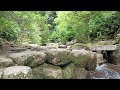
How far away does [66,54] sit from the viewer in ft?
25.7

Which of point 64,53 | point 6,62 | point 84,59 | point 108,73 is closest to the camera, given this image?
point 6,62

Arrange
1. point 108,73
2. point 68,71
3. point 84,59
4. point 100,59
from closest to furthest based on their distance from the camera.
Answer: point 68,71 < point 84,59 < point 108,73 < point 100,59

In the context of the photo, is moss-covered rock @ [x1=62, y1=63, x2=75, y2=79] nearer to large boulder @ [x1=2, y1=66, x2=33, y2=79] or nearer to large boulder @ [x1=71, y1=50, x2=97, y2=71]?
large boulder @ [x1=71, y1=50, x2=97, y2=71]

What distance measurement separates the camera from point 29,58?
713 cm

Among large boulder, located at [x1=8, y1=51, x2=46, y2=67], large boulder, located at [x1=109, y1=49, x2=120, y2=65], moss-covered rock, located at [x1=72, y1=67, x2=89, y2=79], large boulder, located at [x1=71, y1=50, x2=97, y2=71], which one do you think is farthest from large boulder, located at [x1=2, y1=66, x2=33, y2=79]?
large boulder, located at [x1=109, y1=49, x2=120, y2=65]

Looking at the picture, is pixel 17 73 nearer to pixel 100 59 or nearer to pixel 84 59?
pixel 84 59

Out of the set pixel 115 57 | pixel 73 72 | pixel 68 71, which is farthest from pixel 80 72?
pixel 115 57

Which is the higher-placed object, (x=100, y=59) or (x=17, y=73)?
(x=17, y=73)

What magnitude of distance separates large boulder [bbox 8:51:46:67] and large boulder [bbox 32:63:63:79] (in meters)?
0.21

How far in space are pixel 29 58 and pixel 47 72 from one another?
2.63 ft

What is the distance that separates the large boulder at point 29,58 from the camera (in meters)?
→ 6.93
